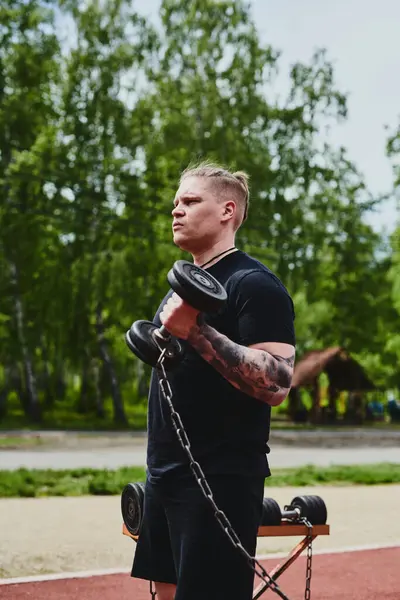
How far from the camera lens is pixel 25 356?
29.6 meters

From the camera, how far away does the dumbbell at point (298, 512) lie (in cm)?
401

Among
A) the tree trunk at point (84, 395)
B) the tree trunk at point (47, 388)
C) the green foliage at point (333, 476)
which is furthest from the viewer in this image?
the tree trunk at point (47, 388)

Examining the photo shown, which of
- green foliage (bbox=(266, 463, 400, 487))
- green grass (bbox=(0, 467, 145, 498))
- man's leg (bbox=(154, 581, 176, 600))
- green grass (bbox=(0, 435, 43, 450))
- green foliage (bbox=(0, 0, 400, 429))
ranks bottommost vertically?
green grass (bbox=(0, 435, 43, 450))

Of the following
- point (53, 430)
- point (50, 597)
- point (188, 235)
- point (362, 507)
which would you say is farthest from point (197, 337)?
point (53, 430)

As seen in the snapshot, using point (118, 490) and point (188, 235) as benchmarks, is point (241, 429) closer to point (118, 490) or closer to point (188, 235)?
point (188, 235)

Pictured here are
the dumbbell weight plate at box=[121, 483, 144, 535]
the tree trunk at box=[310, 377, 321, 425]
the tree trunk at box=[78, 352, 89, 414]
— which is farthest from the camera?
the tree trunk at box=[78, 352, 89, 414]

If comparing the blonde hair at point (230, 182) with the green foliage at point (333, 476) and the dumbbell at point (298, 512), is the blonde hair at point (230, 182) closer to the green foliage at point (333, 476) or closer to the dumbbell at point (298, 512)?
the dumbbell at point (298, 512)

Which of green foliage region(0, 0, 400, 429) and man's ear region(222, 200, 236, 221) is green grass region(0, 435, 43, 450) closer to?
green foliage region(0, 0, 400, 429)

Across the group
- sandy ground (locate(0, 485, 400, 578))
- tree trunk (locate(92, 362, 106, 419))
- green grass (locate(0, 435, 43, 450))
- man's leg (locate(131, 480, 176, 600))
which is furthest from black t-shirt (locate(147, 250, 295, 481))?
tree trunk (locate(92, 362, 106, 419))

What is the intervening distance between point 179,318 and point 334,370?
35534 mm

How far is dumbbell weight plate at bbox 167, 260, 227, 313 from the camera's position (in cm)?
Result: 262

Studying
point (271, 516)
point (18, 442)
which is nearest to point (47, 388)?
point (18, 442)

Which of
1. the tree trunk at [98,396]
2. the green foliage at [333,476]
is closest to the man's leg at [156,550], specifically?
the green foliage at [333,476]

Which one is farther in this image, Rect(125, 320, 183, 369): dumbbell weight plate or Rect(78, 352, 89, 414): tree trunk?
Rect(78, 352, 89, 414): tree trunk
